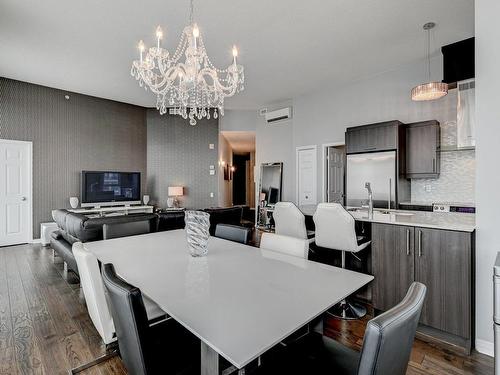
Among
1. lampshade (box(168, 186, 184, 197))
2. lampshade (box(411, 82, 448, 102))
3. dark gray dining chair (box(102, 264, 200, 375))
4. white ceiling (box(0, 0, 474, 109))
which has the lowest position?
dark gray dining chair (box(102, 264, 200, 375))

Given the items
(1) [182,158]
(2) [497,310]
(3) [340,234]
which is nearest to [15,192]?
(1) [182,158]

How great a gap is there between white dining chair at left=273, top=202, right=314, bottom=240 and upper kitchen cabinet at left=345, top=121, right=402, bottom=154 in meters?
2.21

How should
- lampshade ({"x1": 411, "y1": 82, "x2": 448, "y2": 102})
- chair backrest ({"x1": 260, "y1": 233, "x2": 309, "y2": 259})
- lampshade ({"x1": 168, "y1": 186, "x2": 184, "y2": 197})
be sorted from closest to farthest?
chair backrest ({"x1": 260, "y1": 233, "x2": 309, "y2": 259}) → lampshade ({"x1": 411, "y1": 82, "x2": 448, "y2": 102}) → lampshade ({"x1": 168, "y1": 186, "x2": 184, "y2": 197})

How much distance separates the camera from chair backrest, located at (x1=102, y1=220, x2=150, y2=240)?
8.66 ft

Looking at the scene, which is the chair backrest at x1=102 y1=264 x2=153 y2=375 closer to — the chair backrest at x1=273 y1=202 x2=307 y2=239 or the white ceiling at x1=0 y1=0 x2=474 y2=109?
the chair backrest at x1=273 y1=202 x2=307 y2=239

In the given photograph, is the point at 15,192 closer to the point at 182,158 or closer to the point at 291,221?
the point at 182,158

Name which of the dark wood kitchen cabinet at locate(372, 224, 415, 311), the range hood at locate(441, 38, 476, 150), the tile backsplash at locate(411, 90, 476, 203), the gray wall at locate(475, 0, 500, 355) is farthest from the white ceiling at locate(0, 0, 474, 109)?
the dark wood kitchen cabinet at locate(372, 224, 415, 311)

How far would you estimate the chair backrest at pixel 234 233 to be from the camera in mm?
2385

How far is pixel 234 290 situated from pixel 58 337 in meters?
1.93

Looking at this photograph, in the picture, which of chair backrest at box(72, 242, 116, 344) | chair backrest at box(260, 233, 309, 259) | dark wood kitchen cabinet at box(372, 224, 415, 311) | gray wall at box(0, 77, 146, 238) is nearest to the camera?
chair backrest at box(72, 242, 116, 344)

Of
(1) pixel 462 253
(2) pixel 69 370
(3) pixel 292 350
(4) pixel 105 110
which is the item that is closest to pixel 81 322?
(2) pixel 69 370

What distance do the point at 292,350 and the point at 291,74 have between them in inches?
189

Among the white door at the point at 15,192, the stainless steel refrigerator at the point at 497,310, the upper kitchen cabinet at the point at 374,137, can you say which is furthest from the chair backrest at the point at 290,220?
the white door at the point at 15,192

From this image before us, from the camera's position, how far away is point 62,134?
6000 millimetres
